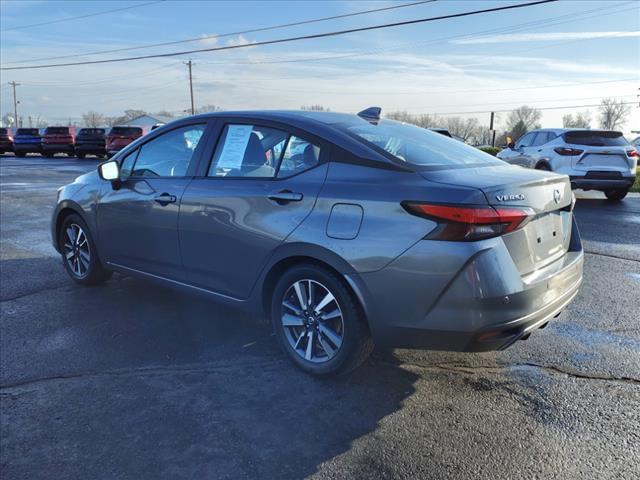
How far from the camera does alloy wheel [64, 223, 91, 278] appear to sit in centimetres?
529

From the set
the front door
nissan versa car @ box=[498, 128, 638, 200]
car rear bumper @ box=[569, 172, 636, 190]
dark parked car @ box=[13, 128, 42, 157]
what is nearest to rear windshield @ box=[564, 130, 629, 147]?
nissan versa car @ box=[498, 128, 638, 200]

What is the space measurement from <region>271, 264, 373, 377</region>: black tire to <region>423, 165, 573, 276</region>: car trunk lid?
840mm

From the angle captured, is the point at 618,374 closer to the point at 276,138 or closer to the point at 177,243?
the point at 276,138

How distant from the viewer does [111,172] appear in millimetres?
4621

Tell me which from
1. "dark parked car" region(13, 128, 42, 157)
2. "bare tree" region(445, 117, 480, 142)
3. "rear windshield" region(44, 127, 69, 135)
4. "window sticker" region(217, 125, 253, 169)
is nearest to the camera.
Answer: "window sticker" region(217, 125, 253, 169)

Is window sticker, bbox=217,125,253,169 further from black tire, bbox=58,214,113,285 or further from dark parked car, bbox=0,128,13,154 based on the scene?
dark parked car, bbox=0,128,13,154

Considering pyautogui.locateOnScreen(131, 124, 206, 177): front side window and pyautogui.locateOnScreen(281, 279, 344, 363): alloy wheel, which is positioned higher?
pyautogui.locateOnScreen(131, 124, 206, 177): front side window

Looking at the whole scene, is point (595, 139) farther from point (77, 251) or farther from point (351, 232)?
point (77, 251)

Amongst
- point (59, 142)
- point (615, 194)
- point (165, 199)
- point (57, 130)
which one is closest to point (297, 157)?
point (165, 199)

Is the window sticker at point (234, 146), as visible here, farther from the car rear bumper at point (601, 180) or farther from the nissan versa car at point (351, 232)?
the car rear bumper at point (601, 180)

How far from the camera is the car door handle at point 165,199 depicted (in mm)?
4113

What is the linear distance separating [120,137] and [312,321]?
27.3 m

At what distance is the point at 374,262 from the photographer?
118 inches

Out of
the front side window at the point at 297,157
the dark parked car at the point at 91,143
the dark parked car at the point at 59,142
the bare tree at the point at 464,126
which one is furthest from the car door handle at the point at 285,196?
the bare tree at the point at 464,126
